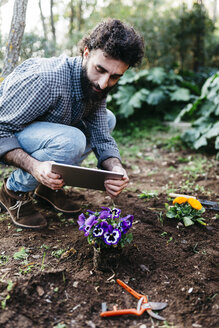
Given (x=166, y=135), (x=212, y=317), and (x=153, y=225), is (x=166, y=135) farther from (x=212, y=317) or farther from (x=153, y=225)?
(x=212, y=317)

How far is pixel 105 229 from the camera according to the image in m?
1.66

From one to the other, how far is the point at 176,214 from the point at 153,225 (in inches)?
7.8

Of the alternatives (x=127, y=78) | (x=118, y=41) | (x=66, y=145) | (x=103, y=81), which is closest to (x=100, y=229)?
(x=66, y=145)

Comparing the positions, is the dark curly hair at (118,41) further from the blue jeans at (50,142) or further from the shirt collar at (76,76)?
the blue jeans at (50,142)

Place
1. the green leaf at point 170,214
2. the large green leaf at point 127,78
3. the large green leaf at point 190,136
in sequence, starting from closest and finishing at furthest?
the green leaf at point 170,214 → the large green leaf at point 190,136 → the large green leaf at point 127,78

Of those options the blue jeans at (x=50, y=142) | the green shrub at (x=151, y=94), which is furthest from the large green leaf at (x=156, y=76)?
the blue jeans at (x=50, y=142)

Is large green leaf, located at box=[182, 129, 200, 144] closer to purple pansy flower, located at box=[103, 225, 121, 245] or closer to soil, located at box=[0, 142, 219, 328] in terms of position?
soil, located at box=[0, 142, 219, 328]

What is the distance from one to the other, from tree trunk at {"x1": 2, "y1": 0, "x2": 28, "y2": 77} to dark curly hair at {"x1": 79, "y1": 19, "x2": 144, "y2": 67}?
3.47 ft

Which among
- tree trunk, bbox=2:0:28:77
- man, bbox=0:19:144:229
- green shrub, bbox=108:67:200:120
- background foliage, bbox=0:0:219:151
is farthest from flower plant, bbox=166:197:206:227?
green shrub, bbox=108:67:200:120

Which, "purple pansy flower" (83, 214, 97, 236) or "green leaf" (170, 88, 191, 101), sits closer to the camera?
"purple pansy flower" (83, 214, 97, 236)

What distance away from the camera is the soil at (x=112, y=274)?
4.72 feet

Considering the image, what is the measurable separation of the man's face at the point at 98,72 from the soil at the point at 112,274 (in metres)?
1.02

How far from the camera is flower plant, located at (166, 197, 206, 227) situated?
87.7 inches

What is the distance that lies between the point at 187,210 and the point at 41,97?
4.45 ft
